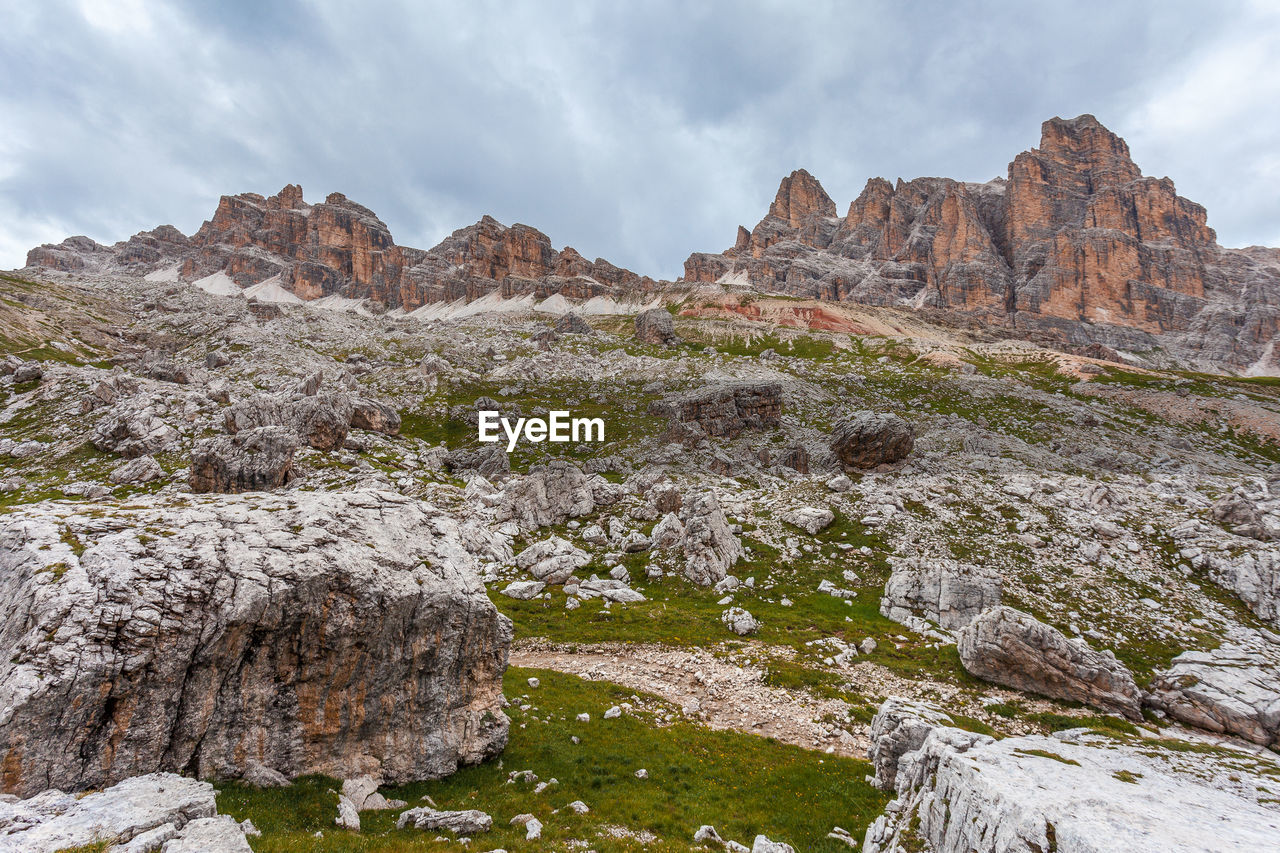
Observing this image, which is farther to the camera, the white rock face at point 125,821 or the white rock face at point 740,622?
the white rock face at point 740,622

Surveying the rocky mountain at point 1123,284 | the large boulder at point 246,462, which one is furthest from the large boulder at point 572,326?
the rocky mountain at point 1123,284

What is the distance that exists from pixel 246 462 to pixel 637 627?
134ft

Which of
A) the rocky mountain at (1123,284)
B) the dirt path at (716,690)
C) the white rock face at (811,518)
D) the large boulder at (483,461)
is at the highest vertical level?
the rocky mountain at (1123,284)

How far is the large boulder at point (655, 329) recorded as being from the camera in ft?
450

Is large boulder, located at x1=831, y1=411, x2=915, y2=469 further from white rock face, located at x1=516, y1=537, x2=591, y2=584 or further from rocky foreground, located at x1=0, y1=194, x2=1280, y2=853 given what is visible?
white rock face, located at x1=516, y1=537, x2=591, y2=584

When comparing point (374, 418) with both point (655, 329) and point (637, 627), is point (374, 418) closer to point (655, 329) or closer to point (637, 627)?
point (637, 627)

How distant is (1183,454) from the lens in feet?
215

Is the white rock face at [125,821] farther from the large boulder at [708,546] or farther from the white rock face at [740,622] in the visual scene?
the large boulder at [708,546]

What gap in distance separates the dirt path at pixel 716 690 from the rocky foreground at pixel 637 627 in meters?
0.20

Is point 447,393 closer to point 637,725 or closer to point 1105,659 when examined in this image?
point 637,725

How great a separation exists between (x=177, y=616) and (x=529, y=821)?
10933 millimetres

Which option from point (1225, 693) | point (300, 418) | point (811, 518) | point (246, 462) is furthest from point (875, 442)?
point (300, 418)

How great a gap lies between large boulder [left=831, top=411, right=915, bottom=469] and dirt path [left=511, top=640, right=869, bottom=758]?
4043cm

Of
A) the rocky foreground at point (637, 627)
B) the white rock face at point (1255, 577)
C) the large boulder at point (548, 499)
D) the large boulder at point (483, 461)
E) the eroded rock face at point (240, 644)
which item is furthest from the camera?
the large boulder at point (483, 461)
